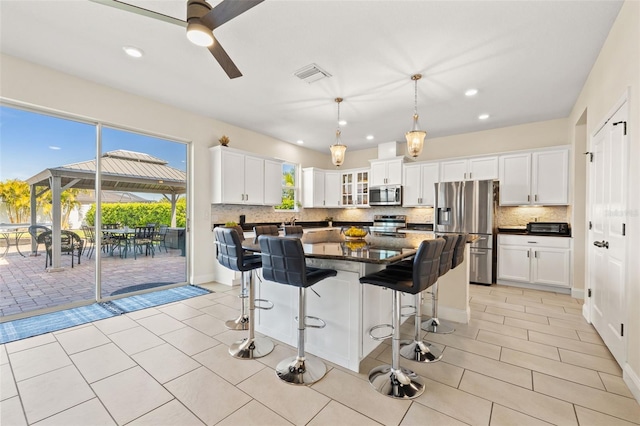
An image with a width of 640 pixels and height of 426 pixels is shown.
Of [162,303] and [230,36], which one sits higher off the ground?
[230,36]

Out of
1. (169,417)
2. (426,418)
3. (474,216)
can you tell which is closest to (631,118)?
(426,418)

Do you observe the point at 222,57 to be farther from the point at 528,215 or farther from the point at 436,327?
the point at 528,215

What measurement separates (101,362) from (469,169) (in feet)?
19.3

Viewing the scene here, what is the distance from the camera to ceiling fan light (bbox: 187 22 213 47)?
5.95 ft

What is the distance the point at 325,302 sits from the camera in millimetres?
2307

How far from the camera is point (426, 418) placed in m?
1.64

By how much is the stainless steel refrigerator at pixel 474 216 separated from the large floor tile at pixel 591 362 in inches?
92.9

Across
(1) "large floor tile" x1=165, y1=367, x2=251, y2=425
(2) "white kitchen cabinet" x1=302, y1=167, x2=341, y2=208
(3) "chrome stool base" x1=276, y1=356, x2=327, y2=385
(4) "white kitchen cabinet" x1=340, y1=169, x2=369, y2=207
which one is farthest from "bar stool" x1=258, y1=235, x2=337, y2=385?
(4) "white kitchen cabinet" x1=340, y1=169, x2=369, y2=207

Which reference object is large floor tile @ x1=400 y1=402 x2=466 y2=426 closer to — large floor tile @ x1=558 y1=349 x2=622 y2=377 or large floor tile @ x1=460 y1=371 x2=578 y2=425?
large floor tile @ x1=460 y1=371 x2=578 y2=425

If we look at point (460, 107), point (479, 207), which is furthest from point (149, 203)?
point (479, 207)

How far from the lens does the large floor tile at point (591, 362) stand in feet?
7.13

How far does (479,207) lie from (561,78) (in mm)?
2097

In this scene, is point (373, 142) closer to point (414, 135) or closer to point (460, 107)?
point (460, 107)

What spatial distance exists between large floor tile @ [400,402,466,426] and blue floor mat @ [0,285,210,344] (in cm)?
327
